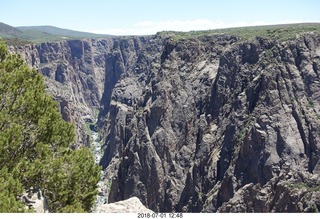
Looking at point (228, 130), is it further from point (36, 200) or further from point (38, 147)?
point (36, 200)

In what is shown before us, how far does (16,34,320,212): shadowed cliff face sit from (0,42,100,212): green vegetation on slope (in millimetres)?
52383

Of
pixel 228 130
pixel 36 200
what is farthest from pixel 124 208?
pixel 228 130

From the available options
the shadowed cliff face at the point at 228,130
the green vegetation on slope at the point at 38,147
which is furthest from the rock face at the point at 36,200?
the shadowed cliff face at the point at 228,130

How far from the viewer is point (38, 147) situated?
20.8 meters

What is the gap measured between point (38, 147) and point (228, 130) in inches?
2975

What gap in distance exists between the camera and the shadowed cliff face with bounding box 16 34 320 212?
78.6m

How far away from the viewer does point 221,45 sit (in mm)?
113250

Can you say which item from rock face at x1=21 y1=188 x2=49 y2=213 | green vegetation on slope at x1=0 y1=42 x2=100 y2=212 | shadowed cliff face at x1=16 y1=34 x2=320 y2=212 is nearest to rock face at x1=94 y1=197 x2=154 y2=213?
green vegetation on slope at x1=0 y1=42 x2=100 y2=212

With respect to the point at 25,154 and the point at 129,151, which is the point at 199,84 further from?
the point at 25,154

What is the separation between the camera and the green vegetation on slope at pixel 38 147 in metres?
19.9

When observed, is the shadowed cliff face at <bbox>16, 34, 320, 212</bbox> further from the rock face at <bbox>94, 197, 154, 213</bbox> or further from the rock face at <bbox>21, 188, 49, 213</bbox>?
the rock face at <bbox>21, 188, 49, 213</bbox>

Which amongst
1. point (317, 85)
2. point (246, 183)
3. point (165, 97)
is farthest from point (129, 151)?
point (317, 85)

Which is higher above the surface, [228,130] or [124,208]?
[124,208]

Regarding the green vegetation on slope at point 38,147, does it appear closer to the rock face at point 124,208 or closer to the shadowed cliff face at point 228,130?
the rock face at point 124,208
